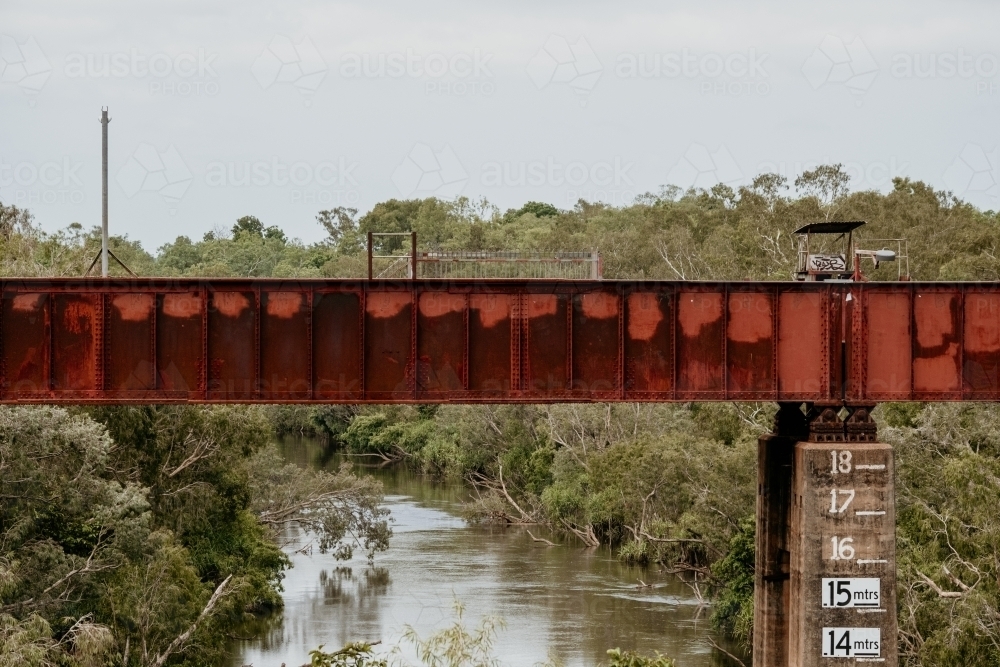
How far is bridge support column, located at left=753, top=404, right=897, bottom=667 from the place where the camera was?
84.1 ft

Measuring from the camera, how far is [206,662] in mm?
39719

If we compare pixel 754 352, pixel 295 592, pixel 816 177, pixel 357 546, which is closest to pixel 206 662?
pixel 295 592

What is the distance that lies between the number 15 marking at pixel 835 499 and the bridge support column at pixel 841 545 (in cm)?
2

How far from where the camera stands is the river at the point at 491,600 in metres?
42.5

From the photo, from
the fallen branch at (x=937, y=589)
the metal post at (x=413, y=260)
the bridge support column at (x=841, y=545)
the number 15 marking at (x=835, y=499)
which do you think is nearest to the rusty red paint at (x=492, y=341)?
the metal post at (x=413, y=260)

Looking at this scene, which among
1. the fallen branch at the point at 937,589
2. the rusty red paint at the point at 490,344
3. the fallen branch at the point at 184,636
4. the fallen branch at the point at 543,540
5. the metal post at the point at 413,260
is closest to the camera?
the metal post at the point at 413,260

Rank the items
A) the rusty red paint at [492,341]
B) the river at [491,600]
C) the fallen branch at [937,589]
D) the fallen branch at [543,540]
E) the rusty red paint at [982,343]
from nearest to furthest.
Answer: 1. the rusty red paint at [492,341]
2. the rusty red paint at [982,343]
3. the fallen branch at [937,589]
4. the river at [491,600]
5. the fallen branch at [543,540]

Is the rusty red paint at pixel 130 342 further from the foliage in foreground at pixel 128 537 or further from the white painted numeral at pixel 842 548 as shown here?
the white painted numeral at pixel 842 548

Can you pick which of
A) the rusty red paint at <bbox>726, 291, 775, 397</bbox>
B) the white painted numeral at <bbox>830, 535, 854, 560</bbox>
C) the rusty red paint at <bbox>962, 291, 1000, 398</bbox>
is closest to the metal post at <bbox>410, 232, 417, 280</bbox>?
the rusty red paint at <bbox>726, 291, 775, 397</bbox>

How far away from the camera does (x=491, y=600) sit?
46844mm

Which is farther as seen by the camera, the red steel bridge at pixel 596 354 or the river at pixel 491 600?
the river at pixel 491 600

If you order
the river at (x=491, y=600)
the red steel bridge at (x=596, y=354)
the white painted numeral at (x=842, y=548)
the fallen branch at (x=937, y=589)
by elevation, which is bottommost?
the river at (x=491, y=600)

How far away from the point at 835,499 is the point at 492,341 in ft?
21.4

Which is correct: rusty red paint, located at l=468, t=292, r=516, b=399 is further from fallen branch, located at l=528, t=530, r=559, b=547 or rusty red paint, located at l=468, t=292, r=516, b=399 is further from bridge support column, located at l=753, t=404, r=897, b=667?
fallen branch, located at l=528, t=530, r=559, b=547
